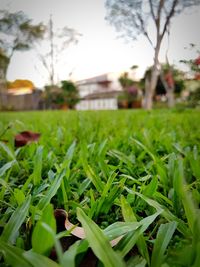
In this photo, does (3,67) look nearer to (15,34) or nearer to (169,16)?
(15,34)

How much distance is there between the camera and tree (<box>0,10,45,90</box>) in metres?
0.92

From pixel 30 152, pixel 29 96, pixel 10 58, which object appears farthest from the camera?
pixel 29 96

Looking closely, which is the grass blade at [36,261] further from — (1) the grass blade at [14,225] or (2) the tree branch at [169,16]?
(2) the tree branch at [169,16]

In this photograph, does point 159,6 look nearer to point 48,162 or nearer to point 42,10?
point 42,10

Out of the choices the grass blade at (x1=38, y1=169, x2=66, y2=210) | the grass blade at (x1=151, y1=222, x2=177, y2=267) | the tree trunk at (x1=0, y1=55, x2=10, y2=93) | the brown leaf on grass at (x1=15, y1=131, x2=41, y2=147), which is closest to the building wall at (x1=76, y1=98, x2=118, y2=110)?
A: the tree trunk at (x1=0, y1=55, x2=10, y2=93)

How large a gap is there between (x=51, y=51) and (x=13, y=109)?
666 centimetres

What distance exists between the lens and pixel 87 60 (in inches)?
34.6

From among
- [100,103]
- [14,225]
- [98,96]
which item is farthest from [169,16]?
[98,96]

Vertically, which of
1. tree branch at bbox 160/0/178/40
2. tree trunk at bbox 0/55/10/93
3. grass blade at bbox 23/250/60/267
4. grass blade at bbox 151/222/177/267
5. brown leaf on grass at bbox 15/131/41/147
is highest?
tree branch at bbox 160/0/178/40

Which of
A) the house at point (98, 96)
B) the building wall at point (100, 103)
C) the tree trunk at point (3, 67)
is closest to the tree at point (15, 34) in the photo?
the tree trunk at point (3, 67)

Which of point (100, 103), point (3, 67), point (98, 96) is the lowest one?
point (3, 67)

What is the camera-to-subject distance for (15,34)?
1032 mm

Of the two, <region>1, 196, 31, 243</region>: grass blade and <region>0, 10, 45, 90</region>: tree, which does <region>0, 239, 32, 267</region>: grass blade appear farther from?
<region>0, 10, 45, 90</region>: tree

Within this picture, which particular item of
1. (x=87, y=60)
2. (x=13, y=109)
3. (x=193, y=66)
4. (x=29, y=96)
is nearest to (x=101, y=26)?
(x=87, y=60)
